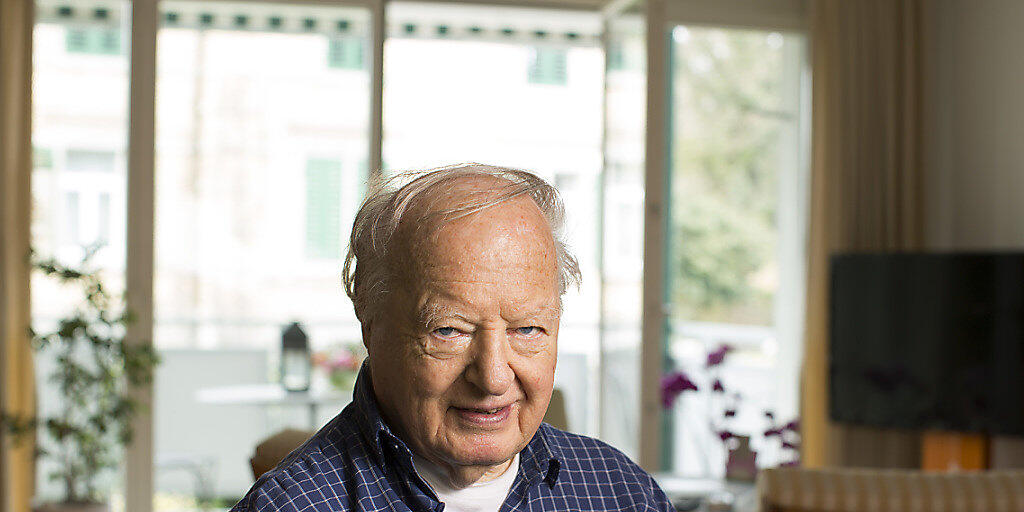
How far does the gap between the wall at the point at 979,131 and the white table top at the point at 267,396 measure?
9.89 feet

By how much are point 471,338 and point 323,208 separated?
4.15 meters

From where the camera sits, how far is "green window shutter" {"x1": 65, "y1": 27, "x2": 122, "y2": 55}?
15.3ft

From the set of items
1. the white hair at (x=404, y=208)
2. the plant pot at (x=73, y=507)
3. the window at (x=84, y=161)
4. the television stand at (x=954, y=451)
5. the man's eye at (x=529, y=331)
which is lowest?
the plant pot at (x=73, y=507)

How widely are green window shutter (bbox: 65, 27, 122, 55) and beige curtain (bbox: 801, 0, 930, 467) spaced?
3.32 meters

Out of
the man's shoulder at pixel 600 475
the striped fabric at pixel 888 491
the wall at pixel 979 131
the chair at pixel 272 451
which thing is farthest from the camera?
the wall at pixel 979 131

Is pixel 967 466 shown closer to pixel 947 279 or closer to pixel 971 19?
pixel 947 279

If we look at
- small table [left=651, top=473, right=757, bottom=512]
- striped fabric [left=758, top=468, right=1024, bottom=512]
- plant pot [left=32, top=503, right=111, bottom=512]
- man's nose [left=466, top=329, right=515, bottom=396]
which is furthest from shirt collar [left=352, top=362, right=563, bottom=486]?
plant pot [left=32, top=503, right=111, bottom=512]

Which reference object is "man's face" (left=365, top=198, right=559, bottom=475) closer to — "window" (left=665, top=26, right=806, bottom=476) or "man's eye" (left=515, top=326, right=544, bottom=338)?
"man's eye" (left=515, top=326, right=544, bottom=338)

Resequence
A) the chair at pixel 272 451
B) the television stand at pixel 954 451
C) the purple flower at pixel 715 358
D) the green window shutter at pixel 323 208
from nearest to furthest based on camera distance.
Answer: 1. the chair at pixel 272 451
2. the purple flower at pixel 715 358
3. the television stand at pixel 954 451
4. the green window shutter at pixel 323 208

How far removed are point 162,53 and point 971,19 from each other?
3743 millimetres

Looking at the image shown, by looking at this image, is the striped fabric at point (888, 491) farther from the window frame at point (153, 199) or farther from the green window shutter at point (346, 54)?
the green window shutter at point (346, 54)

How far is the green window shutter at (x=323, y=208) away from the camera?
5.11 meters

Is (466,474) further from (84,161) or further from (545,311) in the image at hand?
(84,161)

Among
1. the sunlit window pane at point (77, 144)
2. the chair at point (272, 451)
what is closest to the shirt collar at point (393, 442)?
the chair at point (272, 451)
